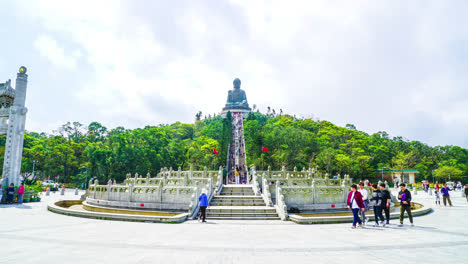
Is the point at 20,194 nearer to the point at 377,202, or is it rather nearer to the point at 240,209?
the point at 240,209

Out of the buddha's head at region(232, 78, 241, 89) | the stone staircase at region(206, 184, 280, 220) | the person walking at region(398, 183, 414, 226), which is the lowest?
the stone staircase at region(206, 184, 280, 220)

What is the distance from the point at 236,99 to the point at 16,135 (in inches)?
4022

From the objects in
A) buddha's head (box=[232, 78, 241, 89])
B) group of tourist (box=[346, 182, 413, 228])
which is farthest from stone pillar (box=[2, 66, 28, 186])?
buddha's head (box=[232, 78, 241, 89])

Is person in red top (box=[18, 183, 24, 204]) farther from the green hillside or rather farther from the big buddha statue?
the big buddha statue

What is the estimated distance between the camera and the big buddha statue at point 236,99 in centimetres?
11856

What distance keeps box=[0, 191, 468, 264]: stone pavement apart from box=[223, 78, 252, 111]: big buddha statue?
108 meters

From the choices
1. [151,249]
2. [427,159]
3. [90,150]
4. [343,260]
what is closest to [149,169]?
[90,150]

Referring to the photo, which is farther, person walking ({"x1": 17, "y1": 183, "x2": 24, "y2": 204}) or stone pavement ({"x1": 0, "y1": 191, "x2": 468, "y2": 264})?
person walking ({"x1": 17, "y1": 183, "x2": 24, "y2": 204})

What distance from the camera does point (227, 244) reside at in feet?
27.3

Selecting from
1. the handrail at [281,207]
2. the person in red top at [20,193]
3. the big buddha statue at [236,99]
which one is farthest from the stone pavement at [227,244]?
the big buddha statue at [236,99]

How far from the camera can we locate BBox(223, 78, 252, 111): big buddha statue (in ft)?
389

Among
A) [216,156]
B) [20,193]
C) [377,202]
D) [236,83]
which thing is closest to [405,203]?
[377,202]

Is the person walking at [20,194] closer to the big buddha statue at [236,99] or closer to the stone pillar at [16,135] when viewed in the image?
the stone pillar at [16,135]

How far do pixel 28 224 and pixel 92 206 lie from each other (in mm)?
8801
